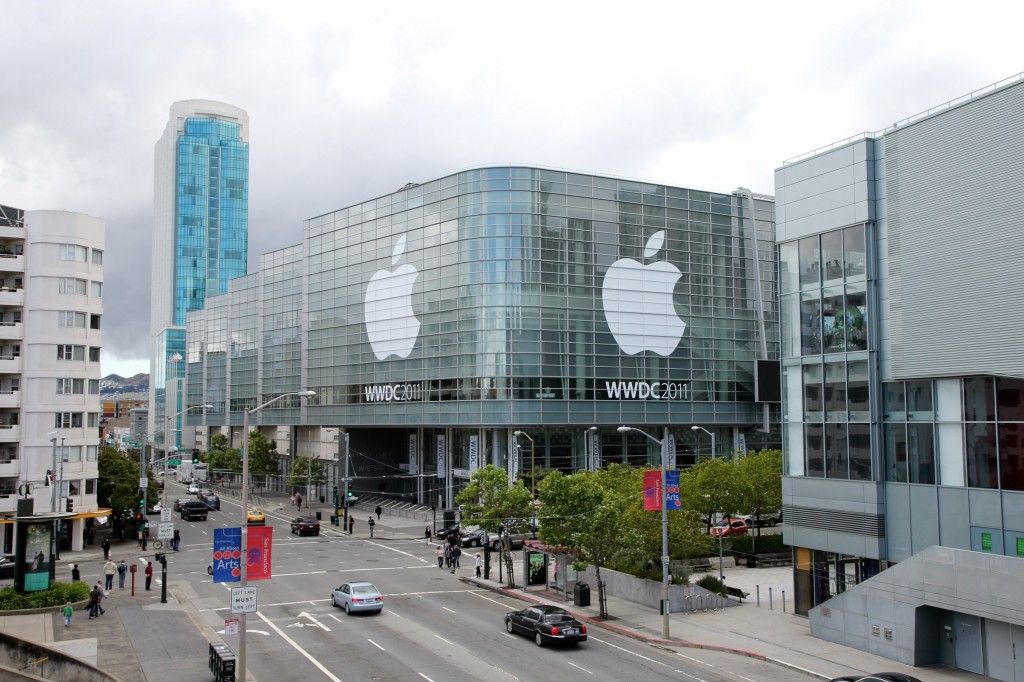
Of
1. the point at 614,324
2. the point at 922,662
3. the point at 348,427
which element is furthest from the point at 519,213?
the point at 922,662

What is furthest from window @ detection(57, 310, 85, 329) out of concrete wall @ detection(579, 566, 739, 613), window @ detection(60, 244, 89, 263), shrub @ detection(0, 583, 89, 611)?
concrete wall @ detection(579, 566, 739, 613)

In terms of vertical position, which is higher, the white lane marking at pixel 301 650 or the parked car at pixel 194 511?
the white lane marking at pixel 301 650

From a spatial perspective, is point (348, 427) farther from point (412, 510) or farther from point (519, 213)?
point (519, 213)

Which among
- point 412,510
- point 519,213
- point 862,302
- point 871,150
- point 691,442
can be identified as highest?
point 519,213

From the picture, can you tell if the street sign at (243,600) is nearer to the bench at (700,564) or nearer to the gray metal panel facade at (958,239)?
the gray metal panel facade at (958,239)

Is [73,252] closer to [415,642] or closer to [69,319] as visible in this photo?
[69,319]

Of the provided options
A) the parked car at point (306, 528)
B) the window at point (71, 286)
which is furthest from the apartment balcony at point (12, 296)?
the parked car at point (306, 528)

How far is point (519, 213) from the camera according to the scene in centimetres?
7700

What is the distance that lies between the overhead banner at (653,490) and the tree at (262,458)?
84.2m

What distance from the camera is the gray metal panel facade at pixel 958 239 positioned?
28781mm

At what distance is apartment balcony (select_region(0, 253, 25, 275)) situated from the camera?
2389 inches

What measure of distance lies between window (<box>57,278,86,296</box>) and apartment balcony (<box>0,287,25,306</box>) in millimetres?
2399

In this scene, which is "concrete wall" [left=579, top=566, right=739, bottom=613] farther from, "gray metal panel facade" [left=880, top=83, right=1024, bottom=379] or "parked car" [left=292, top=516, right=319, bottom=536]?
"parked car" [left=292, top=516, right=319, bottom=536]

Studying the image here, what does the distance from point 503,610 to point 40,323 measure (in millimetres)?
42127
